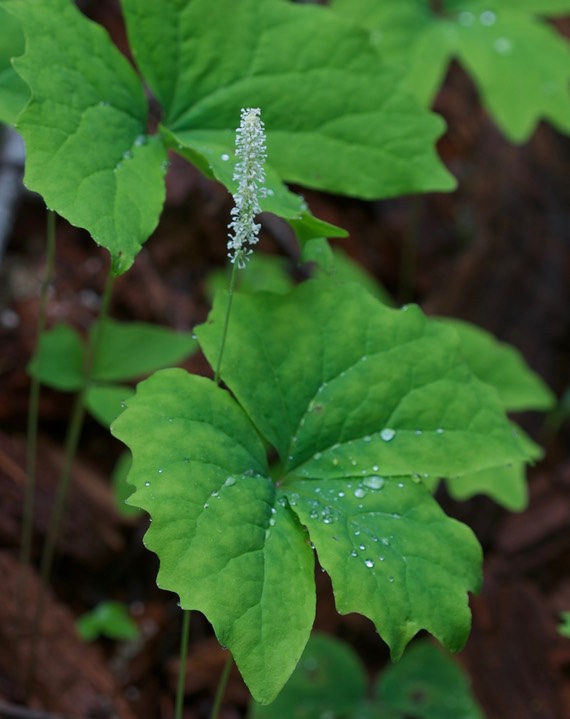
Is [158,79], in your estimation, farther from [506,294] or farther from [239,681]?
[506,294]

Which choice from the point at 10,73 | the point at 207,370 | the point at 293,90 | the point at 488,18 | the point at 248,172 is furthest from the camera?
the point at 488,18

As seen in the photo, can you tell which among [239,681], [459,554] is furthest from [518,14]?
[239,681]

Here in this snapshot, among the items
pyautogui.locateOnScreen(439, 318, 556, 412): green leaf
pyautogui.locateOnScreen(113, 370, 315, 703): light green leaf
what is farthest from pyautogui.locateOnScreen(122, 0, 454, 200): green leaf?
pyautogui.locateOnScreen(439, 318, 556, 412): green leaf

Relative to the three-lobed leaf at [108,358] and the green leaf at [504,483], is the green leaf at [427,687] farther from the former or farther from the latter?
the three-lobed leaf at [108,358]

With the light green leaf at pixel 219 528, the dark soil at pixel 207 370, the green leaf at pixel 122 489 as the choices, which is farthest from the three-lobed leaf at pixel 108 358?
the light green leaf at pixel 219 528

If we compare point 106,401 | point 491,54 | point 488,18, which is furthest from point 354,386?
point 488,18

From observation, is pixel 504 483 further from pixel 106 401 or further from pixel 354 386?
pixel 106 401

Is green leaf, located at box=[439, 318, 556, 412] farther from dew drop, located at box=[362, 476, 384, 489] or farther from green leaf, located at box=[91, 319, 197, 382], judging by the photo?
dew drop, located at box=[362, 476, 384, 489]
